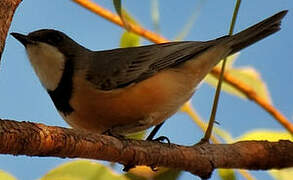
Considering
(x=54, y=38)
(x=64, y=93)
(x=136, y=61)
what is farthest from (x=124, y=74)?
(x=54, y=38)

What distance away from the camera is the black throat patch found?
5.60 ft

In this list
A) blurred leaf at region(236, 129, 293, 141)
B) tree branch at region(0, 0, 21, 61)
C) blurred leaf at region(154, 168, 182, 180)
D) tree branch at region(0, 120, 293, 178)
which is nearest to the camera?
tree branch at region(0, 120, 293, 178)

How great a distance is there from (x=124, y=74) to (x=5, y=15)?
2.15 ft

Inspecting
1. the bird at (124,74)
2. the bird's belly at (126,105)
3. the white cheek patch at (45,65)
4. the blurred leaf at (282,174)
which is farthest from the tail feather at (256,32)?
the white cheek patch at (45,65)

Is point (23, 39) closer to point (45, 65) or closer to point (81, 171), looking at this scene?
point (45, 65)

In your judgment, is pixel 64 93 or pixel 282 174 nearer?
pixel 282 174

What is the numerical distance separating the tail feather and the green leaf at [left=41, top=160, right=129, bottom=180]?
74 cm

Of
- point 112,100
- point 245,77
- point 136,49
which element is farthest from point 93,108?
point 245,77

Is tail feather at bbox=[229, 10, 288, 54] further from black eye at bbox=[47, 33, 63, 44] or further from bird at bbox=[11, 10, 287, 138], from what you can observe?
black eye at bbox=[47, 33, 63, 44]

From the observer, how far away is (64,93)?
175cm

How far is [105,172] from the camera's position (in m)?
1.35

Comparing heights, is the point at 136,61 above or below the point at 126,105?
above

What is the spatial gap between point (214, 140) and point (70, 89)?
499 millimetres

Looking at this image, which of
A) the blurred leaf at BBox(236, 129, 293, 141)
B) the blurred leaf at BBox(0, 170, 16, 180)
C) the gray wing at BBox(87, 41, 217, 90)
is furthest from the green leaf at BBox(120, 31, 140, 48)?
the blurred leaf at BBox(0, 170, 16, 180)
